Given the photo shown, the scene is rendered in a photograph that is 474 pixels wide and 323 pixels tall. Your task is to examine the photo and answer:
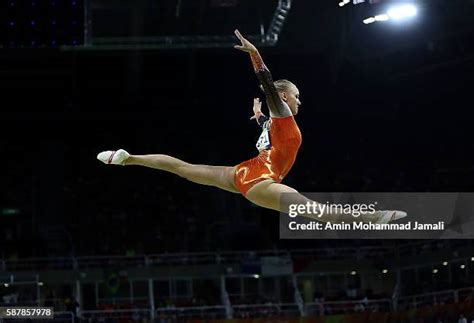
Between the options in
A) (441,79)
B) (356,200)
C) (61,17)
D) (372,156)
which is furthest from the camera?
(372,156)

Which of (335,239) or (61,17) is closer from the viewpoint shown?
(61,17)

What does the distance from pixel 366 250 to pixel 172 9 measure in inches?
380

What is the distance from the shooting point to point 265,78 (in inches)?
302

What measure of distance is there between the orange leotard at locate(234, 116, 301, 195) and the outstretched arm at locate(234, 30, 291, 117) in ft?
0.82

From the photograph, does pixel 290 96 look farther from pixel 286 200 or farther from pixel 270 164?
pixel 286 200

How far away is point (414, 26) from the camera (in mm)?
22438

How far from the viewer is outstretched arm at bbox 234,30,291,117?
7688 millimetres

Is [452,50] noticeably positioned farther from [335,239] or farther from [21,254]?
[21,254]

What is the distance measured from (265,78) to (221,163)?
Result: 839 inches

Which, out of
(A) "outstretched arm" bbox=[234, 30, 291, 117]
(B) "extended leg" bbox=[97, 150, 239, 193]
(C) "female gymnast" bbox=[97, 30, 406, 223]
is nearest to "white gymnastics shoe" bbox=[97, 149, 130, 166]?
(C) "female gymnast" bbox=[97, 30, 406, 223]

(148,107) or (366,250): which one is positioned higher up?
(148,107)

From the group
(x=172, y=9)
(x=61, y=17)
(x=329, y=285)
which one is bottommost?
(x=329, y=285)

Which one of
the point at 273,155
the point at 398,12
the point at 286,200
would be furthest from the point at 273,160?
the point at 398,12

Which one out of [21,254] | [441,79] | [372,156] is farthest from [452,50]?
[21,254]
